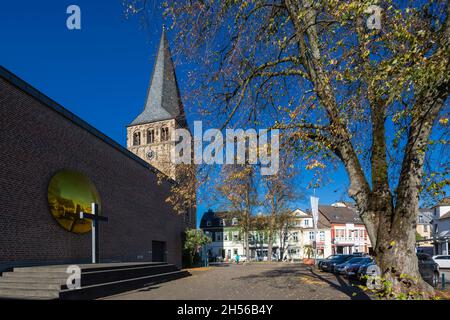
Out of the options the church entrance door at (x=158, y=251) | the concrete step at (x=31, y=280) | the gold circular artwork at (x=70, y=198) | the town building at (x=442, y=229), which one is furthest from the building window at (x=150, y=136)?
the concrete step at (x=31, y=280)

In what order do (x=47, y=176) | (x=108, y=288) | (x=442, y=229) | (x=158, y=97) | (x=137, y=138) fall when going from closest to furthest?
(x=108, y=288)
(x=47, y=176)
(x=442, y=229)
(x=158, y=97)
(x=137, y=138)

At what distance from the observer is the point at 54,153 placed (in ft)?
59.2

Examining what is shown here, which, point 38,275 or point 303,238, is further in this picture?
point 303,238

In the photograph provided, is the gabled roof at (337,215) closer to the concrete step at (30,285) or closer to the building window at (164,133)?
the building window at (164,133)

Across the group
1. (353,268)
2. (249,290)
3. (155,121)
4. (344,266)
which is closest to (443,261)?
(344,266)

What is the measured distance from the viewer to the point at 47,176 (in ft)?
56.4

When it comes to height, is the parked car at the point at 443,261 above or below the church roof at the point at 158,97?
below

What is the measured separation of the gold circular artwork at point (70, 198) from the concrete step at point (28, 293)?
5.63 metres

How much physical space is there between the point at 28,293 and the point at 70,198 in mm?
7668

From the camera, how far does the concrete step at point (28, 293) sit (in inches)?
455

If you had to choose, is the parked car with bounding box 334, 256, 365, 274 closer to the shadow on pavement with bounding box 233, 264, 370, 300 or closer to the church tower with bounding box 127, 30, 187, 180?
the shadow on pavement with bounding box 233, 264, 370, 300

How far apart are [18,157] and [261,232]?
2103 inches

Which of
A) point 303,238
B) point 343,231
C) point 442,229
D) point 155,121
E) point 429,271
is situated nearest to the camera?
point 429,271

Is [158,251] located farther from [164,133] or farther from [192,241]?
[164,133]
